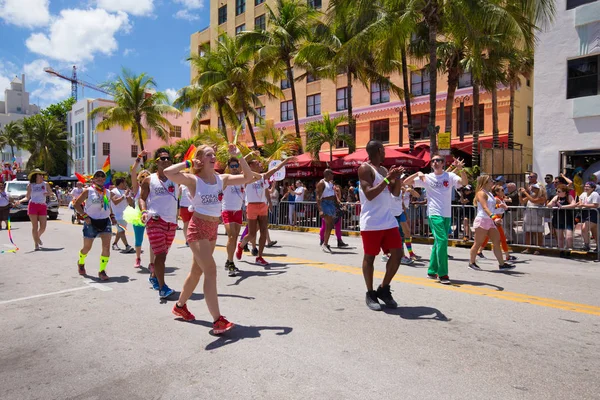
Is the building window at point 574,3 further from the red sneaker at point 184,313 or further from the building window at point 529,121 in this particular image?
the red sneaker at point 184,313

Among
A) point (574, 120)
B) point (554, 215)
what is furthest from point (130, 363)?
point (574, 120)

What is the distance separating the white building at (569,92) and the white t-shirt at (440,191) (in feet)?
43.1

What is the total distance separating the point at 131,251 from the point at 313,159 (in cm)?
1090

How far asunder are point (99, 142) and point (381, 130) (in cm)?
3921

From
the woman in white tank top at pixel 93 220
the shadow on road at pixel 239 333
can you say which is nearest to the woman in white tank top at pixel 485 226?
the shadow on road at pixel 239 333

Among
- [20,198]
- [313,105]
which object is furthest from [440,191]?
[313,105]

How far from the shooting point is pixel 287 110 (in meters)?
38.1

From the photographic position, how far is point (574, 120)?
58.7 feet

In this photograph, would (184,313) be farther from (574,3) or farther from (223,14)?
(223,14)

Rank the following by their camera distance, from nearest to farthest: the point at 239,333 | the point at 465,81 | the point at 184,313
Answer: the point at 239,333, the point at 184,313, the point at 465,81

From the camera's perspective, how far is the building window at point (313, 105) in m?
35.7

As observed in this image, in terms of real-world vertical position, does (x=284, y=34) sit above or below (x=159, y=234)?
above

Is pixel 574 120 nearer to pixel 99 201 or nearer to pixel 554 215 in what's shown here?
pixel 554 215

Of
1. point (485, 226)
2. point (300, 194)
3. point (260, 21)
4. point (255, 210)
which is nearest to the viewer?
point (485, 226)
